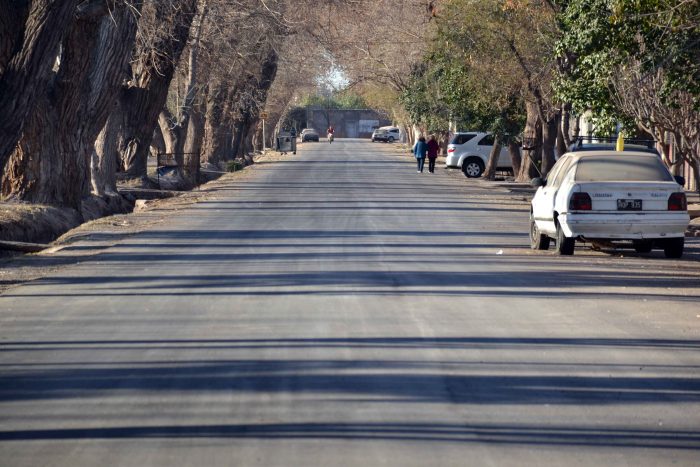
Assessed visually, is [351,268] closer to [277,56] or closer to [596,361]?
[596,361]

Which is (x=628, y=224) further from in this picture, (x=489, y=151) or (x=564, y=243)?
(x=489, y=151)

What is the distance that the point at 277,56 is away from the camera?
1762 inches

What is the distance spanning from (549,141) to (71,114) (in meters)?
16.1

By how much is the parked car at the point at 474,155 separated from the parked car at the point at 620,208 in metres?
28.5

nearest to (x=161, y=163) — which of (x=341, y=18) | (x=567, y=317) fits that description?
(x=341, y=18)

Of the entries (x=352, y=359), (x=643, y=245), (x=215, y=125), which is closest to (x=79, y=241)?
(x=643, y=245)

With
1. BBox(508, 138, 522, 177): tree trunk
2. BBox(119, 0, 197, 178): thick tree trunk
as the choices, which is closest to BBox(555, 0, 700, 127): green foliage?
BBox(119, 0, 197, 178): thick tree trunk

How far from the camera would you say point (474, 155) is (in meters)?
44.3

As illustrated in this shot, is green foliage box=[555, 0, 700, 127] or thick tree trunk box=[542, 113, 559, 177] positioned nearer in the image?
green foliage box=[555, 0, 700, 127]

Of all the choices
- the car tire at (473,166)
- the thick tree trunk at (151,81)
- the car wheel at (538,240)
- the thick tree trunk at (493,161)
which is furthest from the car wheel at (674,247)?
the car tire at (473,166)

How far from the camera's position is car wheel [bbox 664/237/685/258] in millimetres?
15455

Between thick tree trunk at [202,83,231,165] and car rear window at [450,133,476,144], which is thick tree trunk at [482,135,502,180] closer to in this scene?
car rear window at [450,133,476,144]

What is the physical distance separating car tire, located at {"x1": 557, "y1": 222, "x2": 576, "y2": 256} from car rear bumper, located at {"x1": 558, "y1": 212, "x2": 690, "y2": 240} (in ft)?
1.37

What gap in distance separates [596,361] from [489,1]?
74.2ft
